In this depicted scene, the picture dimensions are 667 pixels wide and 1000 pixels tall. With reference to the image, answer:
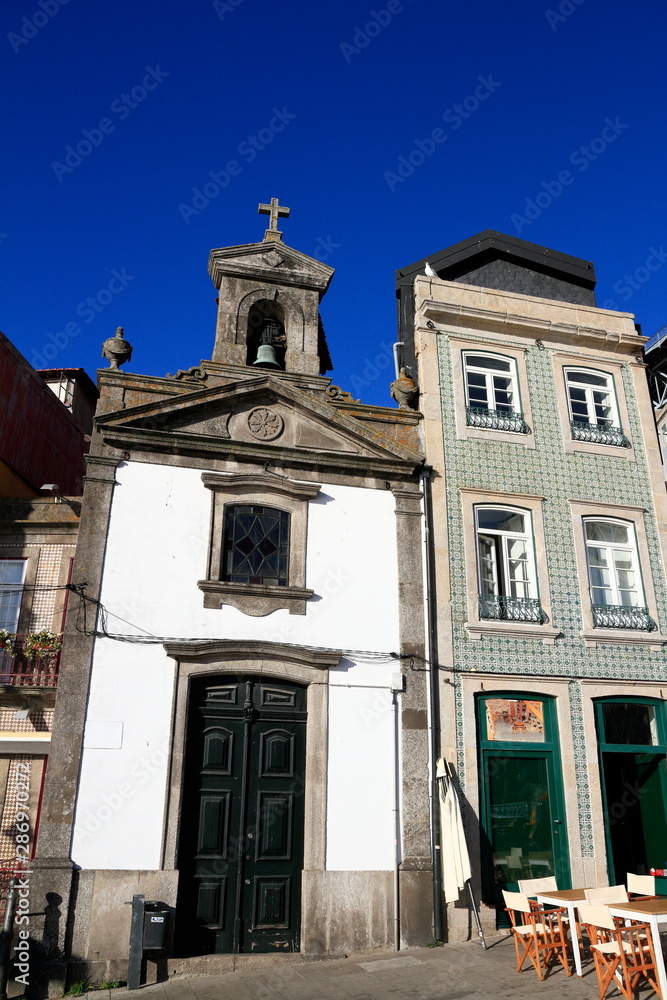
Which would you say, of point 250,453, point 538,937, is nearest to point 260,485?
point 250,453

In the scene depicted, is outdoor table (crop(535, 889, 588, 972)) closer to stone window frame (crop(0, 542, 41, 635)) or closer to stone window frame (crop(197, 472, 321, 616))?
stone window frame (crop(197, 472, 321, 616))

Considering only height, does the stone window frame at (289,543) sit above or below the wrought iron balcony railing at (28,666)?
above

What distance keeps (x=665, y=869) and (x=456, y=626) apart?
456 centimetres

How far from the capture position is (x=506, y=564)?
1227 centimetres

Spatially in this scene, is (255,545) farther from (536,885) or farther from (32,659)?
(536,885)

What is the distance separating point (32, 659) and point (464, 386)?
7.83 metres

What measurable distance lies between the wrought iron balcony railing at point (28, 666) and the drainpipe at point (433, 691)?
508 cm

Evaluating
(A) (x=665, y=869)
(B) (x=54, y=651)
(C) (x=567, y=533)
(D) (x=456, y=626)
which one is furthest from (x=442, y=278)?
(A) (x=665, y=869)

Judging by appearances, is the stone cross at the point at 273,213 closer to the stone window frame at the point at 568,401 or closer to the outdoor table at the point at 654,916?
the stone window frame at the point at 568,401

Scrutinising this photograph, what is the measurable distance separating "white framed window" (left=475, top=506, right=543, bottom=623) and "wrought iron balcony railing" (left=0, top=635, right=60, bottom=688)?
6.10 metres

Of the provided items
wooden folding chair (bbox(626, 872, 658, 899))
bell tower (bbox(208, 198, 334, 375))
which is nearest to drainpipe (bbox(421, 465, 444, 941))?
wooden folding chair (bbox(626, 872, 658, 899))

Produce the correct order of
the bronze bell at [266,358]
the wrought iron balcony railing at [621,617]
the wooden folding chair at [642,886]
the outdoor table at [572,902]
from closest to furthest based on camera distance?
the outdoor table at [572,902] → the wooden folding chair at [642,886] → the wrought iron balcony railing at [621,617] → the bronze bell at [266,358]

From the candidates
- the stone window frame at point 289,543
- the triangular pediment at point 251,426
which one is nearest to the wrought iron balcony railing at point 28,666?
the stone window frame at point 289,543

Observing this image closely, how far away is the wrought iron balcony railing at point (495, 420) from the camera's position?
42.3 feet
